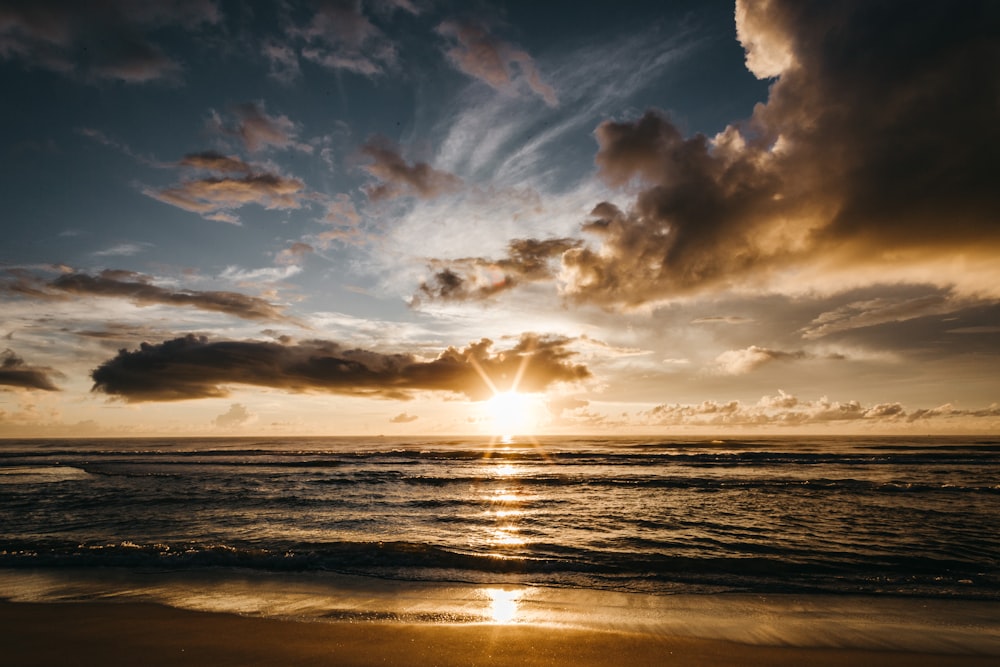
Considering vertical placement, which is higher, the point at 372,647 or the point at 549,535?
the point at 372,647

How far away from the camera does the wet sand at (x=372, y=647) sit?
631cm

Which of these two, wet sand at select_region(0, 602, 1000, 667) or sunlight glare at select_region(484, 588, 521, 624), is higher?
wet sand at select_region(0, 602, 1000, 667)

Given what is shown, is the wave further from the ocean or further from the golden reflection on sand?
the golden reflection on sand

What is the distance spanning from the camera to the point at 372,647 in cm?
669

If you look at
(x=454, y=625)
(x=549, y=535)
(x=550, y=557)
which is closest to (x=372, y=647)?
(x=454, y=625)

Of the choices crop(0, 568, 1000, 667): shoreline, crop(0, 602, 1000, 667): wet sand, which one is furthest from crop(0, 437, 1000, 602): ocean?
crop(0, 602, 1000, 667): wet sand

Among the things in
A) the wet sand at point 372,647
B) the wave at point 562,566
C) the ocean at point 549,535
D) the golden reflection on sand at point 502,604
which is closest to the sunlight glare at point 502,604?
the golden reflection on sand at point 502,604

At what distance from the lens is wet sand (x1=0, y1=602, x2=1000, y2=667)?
20.7 ft

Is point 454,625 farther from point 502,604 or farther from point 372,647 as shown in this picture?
point 502,604

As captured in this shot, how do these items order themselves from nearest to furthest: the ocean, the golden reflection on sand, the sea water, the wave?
the golden reflection on sand < the sea water < the wave < the ocean

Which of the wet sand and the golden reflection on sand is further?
the golden reflection on sand

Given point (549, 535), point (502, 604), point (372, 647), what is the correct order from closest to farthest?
1. point (372, 647)
2. point (502, 604)
3. point (549, 535)

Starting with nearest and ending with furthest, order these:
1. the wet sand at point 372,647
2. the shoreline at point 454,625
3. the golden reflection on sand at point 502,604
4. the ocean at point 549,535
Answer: the wet sand at point 372,647 < the shoreline at point 454,625 < the golden reflection on sand at point 502,604 < the ocean at point 549,535

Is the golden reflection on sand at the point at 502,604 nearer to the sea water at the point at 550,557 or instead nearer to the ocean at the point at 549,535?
the sea water at the point at 550,557
